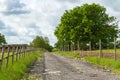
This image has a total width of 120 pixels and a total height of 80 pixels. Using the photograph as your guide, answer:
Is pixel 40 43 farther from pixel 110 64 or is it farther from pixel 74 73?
pixel 74 73

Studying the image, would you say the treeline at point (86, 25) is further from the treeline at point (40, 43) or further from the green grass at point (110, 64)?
the treeline at point (40, 43)

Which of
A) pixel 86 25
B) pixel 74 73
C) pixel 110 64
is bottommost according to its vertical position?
pixel 74 73

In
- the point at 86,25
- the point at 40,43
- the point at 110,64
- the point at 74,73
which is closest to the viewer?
the point at 74,73

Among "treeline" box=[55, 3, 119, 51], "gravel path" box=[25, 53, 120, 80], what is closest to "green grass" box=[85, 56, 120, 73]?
"gravel path" box=[25, 53, 120, 80]

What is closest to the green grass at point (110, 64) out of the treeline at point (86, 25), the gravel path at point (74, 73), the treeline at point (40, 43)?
the gravel path at point (74, 73)

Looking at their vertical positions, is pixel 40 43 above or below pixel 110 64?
above

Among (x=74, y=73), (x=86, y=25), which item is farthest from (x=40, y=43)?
(x=74, y=73)

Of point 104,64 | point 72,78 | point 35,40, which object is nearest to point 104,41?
point 104,64

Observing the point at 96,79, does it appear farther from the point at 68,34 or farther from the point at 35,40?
the point at 35,40

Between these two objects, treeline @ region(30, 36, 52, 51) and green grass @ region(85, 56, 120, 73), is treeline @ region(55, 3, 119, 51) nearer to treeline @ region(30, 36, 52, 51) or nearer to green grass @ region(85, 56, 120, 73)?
green grass @ region(85, 56, 120, 73)

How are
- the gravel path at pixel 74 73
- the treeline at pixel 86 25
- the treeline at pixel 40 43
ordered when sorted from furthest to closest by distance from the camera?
the treeline at pixel 40 43 < the treeline at pixel 86 25 < the gravel path at pixel 74 73

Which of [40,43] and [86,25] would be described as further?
[40,43]

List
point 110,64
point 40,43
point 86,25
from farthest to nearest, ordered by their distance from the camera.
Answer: point 40,43
point 86,25
point 110,64

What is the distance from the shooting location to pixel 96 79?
19.8m
